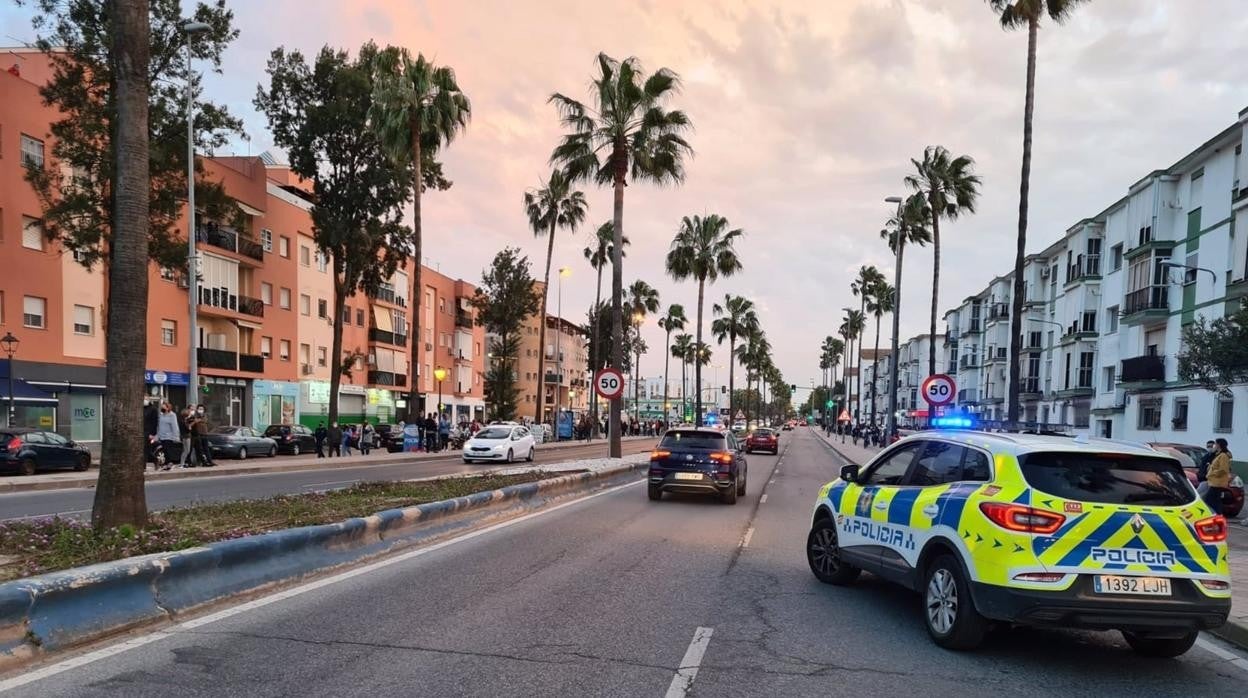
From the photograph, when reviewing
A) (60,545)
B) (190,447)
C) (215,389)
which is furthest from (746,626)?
(215,389)

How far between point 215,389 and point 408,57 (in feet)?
62.9

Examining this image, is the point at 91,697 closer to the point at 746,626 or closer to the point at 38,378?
the point at 746,626

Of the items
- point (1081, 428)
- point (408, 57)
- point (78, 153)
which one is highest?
point (408, 57)

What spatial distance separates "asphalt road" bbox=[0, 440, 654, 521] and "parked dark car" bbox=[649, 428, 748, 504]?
752 centimetres

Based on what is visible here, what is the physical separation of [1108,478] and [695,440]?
10941mm

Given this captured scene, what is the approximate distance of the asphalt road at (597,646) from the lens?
16.7ft

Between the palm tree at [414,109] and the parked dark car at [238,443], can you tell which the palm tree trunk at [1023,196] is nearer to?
the palm tree at [414,109]

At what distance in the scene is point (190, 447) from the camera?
79.4 feet

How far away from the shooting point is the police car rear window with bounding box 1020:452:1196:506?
19.2 feet

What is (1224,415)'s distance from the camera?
2977 cm

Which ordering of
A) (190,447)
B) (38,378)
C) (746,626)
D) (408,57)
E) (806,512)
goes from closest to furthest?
(746,626) < (806,512) < (190,447) < (38,378) < (408,57)

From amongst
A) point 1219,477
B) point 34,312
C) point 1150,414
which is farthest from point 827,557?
point 1150,414

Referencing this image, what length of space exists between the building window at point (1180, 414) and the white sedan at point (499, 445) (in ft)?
86.2

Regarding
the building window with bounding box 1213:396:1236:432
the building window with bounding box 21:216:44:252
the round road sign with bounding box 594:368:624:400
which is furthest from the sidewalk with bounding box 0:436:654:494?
the building window with bounding box 1213:396:1236:432
